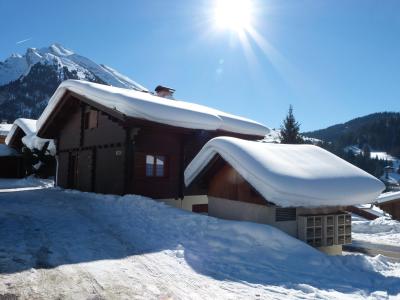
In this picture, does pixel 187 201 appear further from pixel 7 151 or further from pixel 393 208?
pixel 7 151

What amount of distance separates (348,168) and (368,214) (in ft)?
47.2

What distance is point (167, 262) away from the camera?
5.89 m

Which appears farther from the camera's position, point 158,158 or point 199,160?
point 158,158

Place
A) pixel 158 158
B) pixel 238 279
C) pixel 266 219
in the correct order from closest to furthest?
pixel 238 279 → pixel 266 219 → pixel 158 158

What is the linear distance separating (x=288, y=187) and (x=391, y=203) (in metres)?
23.1

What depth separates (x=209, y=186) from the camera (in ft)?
33.9

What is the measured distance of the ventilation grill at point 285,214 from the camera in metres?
8.09

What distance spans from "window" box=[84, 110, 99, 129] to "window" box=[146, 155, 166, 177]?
3512 mm

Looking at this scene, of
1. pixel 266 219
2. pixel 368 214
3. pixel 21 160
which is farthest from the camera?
pixel 21 160

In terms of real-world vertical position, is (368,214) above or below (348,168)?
below

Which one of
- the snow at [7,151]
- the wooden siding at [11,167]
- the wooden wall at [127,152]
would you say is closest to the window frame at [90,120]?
the wooden wall at [127,152]

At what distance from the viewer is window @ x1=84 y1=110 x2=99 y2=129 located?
15.2m

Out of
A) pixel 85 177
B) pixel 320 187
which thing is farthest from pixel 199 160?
pixel 85 177

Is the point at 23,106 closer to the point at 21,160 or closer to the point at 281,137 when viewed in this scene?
the point at 21,160
